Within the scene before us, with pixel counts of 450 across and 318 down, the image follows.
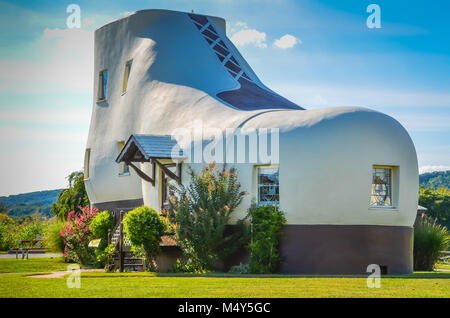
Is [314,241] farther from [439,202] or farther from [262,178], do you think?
[439,202]

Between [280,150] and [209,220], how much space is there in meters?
2.82

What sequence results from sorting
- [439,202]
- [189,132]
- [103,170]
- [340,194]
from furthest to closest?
1. [439,202]
2. [103,170]
3. [189,132]
4. [340,194]

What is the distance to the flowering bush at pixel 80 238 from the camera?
90.5 feet

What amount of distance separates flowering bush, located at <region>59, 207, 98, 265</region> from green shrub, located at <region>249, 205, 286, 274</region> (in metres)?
10.1

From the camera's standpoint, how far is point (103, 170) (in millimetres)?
30375

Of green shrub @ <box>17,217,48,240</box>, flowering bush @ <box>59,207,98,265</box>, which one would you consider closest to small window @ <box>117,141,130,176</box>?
flowering bush @ <box>59,207,98,265</box>

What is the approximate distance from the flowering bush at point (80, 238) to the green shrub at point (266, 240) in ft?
33.1

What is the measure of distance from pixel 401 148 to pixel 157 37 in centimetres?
1259

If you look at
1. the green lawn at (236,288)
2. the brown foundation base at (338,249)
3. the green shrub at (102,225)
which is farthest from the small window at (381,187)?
the green shrub at (102,225)

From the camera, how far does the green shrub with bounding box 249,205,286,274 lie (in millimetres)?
18953

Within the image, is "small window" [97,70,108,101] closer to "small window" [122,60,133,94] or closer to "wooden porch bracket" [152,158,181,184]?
"small window" [122,60,133,94]

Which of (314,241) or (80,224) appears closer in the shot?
(314,241)

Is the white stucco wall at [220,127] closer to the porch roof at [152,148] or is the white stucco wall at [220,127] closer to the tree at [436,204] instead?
the porch roof at [152,148]
